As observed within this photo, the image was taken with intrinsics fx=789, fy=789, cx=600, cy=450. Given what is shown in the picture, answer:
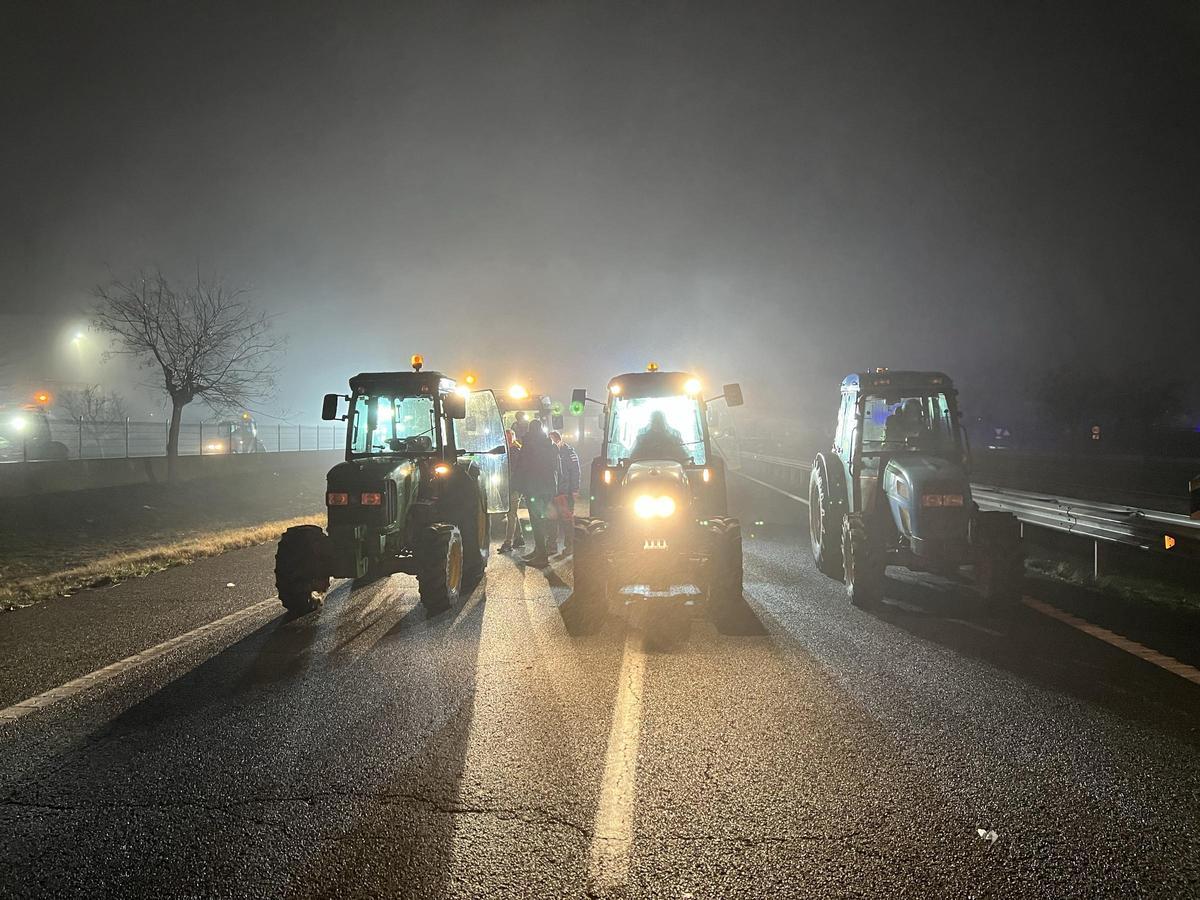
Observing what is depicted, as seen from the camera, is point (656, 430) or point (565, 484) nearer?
point (656, 430)

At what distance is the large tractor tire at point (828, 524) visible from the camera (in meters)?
10.2

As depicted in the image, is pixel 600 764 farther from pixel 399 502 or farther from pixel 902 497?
pixel 902 497

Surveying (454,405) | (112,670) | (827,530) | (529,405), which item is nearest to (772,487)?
(529,405)

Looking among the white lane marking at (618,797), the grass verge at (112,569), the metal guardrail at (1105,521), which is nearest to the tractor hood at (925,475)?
the metal guardrail at (1105,521)

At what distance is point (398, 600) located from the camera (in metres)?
8.91

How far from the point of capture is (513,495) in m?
13.6

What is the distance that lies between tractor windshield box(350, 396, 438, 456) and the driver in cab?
8.51ft

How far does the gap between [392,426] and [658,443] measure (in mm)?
3405

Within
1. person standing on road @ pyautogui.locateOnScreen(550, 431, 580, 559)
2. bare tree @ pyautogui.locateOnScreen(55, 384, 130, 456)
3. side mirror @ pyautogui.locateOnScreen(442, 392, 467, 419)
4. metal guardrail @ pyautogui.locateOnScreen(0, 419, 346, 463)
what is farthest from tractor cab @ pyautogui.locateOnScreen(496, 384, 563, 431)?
bare tree @ pyautogui.locateOnScreen(55, 384, 130, 456)

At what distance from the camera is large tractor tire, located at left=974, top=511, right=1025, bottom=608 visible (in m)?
7.71

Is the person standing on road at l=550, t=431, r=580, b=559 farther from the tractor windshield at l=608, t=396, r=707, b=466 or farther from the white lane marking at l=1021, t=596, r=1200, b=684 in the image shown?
the white lane marking at l=1021, t=596, r=1200, b=684

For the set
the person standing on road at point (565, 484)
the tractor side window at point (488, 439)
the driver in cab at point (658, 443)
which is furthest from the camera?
the person standing on road at point (565, 484)

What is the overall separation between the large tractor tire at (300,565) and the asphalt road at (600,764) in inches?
27.7

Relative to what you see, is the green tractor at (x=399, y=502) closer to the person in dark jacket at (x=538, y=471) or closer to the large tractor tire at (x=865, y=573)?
the person in dark jacket at (x=538, y=471)
